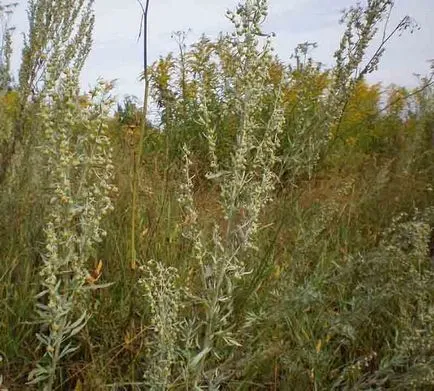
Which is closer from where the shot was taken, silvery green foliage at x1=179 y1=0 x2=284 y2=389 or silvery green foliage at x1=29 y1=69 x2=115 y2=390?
silvery green foliage at x1=29 y1=69 x2=115 y2=390

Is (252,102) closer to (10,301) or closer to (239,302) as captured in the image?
(239,302)

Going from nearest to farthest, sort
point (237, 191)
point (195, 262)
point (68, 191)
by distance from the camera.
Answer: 1. point (68, 191)
2. point (237, 191)
3. point (195, 262)

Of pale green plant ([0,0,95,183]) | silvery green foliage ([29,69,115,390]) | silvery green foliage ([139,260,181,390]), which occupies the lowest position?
silvery green foliage ([139,260,181,390])

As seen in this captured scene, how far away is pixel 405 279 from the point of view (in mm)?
2516

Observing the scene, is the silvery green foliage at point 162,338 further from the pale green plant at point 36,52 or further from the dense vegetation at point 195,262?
the pale green plant at point 36,52

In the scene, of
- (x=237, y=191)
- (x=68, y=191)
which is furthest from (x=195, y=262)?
(x=68, y=191)

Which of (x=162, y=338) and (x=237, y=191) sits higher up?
(x=237, y=191)

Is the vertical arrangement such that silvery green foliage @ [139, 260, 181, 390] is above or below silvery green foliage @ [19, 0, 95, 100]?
below

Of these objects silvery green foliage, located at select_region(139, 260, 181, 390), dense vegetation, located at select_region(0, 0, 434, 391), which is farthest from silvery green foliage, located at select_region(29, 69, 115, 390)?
silvery green foliage, located at select_region(139, 260, 181, 390)

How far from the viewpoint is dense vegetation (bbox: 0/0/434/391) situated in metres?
1.84

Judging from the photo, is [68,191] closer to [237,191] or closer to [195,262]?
[237,191]

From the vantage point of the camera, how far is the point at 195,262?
2.76m

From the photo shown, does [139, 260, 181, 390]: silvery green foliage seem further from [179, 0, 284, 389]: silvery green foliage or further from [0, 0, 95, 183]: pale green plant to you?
[0, 0, 95, 183]: pale green plant

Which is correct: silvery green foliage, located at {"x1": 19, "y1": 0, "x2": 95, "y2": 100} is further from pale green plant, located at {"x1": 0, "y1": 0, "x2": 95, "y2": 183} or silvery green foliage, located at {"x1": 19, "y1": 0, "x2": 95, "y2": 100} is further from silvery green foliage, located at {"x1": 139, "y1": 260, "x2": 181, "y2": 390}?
silvery green foliage, located at {"x1": 139, "y1": 260, "x2": 181, "y2": 390}
